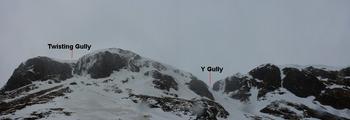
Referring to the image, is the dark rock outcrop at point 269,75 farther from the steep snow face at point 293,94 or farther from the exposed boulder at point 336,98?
the exposed boulder at point 336,98

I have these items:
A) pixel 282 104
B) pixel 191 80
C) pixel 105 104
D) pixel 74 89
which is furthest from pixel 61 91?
pixel 282 104

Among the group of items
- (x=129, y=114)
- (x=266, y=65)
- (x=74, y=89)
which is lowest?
(x=129, y=114)

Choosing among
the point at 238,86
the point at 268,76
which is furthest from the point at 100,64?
the point at 268,76

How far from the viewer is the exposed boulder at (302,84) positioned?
470ft

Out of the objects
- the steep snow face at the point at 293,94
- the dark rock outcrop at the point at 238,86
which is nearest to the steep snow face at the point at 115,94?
the dark rock outcrop at the point at 238,86

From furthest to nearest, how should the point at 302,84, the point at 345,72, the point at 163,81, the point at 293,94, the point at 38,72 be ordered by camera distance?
the point at 345,72, the point at 302,84, the point at 38,72, the point at 293,94, the point at 163,81

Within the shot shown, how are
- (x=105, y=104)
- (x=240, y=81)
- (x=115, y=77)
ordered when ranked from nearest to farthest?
(x=105, y=104) → (x=115, y=77) → (x=240, y=81)

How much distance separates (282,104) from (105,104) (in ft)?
191

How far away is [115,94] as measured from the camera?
112m

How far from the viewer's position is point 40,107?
87.9 metres

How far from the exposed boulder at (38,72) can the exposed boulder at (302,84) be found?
76.1 meters

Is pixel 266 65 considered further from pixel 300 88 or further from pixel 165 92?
pixel 165 92

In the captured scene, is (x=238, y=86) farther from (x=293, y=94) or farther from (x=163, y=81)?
(x=163, y=81)

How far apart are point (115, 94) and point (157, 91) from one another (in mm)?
16580
